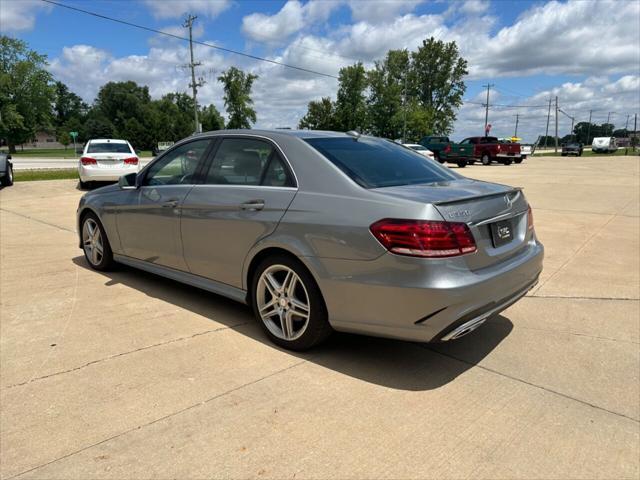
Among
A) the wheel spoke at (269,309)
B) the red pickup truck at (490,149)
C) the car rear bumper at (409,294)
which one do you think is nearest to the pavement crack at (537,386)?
the car rear bumper at (409,294)

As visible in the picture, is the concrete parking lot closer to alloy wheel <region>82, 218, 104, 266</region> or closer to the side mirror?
alloy wheel <region>82, 218, 104, 266</region>

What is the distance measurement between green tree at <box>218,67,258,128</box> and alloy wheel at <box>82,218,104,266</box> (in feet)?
208

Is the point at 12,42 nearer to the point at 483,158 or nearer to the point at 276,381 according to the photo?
the point at 483,158

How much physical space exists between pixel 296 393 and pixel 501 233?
169 centimetres

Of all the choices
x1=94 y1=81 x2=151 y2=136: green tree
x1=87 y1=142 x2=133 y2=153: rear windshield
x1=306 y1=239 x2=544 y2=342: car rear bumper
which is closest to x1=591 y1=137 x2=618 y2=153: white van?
x1=87 y1=142 x2=133 y2=153: rear windshield

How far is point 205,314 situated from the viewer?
4246 millimetres

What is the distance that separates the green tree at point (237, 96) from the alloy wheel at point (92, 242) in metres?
63.4

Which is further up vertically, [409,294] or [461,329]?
[409,294]

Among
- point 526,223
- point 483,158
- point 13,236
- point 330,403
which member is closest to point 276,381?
point 330,403

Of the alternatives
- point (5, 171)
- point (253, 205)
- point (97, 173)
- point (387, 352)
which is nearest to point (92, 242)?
point (253, 205)

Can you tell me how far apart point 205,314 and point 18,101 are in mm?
78804

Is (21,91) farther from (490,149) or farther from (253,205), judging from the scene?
(253,205)

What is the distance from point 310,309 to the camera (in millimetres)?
3295

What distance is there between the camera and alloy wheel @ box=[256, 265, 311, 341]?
339cm
